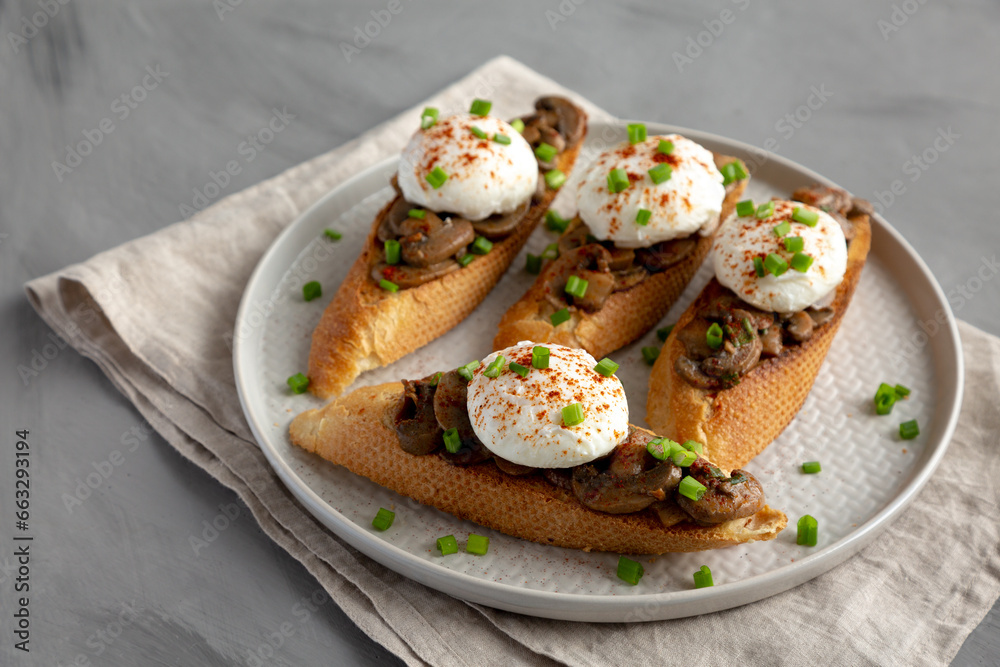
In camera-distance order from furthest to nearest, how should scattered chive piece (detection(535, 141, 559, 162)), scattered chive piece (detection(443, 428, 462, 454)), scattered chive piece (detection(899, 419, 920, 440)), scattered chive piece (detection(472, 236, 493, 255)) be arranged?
scattered chive piece (detection(535, 141, 559, 162)), scattered chive piece (detection(472, 236, 493, 255)), scattered chive piece (detection(899, 419, 920, 440)), scattered chive piece (detection(443, 428, 462, 454))

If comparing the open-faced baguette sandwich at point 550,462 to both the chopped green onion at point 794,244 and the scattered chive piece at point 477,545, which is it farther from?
the chopped green onion at point 794,244

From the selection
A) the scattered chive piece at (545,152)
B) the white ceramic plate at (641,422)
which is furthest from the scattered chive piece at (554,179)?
the white ceramic plate at (641,422)

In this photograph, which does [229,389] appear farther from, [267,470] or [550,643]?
[550,643]

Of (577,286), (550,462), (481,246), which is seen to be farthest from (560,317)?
(550,462)

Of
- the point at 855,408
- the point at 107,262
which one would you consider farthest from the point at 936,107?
the point at 107,262

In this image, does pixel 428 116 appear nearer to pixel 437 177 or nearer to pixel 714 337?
pixel 437 177

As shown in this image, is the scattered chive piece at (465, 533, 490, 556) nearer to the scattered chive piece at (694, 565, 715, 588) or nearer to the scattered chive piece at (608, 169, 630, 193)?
the scattered chive piece at (694, 565, 715, 588)

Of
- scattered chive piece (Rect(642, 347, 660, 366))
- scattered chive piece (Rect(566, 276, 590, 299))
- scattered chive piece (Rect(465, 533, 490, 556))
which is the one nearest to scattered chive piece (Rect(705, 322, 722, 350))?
scattered chive piece (Rect(642, 347, 660, 366))
